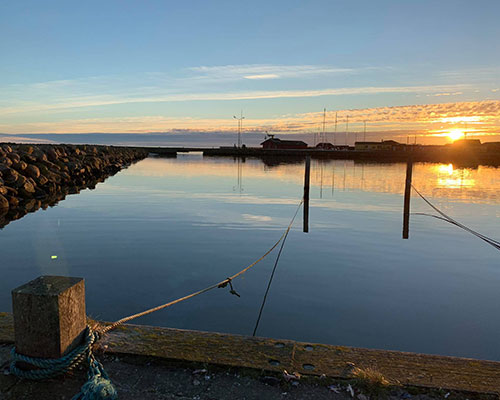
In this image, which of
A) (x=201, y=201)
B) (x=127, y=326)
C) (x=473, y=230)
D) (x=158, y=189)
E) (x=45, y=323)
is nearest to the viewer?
(x=45, y=323)

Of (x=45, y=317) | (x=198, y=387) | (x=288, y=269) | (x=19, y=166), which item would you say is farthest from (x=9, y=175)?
(x=198, y=387)

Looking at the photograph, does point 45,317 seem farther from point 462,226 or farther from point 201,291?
point 462,226

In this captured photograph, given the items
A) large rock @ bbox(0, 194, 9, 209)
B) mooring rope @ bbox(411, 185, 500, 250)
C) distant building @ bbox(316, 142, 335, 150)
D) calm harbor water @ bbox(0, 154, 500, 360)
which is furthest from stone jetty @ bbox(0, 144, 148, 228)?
distant building @ bbox(316, 142, 335, 150)

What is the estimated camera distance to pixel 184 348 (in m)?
3.71

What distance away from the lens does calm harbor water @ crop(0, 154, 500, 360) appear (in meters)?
6.25

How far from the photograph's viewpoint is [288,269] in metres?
9.28

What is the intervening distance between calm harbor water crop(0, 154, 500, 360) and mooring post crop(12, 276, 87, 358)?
3021 millimetres

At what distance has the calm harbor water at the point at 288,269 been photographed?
6250 mm

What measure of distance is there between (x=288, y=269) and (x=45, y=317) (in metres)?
6.73

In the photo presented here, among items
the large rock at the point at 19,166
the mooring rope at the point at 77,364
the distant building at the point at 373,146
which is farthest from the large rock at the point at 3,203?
the distant building at the point at 373,146

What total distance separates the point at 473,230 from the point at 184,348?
1437 cm

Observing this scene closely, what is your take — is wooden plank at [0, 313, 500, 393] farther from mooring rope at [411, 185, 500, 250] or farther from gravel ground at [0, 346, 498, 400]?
mooring rope at [411, 185, 500, 250]

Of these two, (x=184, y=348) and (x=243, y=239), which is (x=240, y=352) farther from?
(x=243, y=239)

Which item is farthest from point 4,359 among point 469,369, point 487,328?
point 487,328
